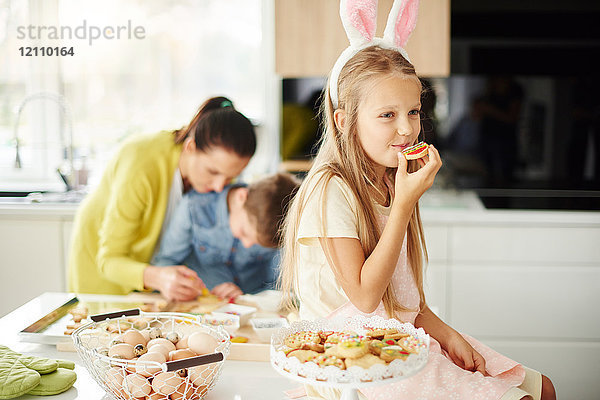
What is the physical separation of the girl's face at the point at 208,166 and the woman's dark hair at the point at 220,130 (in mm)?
18

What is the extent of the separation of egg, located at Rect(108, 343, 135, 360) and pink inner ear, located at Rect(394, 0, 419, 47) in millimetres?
696

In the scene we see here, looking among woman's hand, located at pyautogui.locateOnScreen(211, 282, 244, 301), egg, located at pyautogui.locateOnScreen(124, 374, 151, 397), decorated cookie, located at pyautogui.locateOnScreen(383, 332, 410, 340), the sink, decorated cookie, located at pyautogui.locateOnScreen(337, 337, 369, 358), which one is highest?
the sink

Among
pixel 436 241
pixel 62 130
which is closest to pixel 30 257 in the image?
pixel 62 130

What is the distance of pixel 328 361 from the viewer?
92cm

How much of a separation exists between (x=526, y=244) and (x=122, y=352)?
5.89 ft

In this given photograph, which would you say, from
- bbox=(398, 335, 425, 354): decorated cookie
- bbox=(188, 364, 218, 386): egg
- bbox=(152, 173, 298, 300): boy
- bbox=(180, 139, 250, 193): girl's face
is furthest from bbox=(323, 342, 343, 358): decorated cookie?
bbox=(180, 139, 250, 193): girl's face

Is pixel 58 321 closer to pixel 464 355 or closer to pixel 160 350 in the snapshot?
pixel 160 350

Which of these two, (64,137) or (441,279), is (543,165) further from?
(64,137)

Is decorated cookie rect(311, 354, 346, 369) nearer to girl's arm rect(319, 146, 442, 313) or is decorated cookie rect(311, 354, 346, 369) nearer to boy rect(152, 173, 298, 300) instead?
girl's arm rect(319, 146, 442, 313)

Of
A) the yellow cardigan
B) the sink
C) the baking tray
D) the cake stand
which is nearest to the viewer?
the cake stand

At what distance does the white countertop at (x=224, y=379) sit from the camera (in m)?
1.20

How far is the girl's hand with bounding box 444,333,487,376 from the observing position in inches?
48.4

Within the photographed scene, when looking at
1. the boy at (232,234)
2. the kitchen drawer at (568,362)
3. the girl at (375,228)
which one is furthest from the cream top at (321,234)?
the kitchen drawer at (568,362)

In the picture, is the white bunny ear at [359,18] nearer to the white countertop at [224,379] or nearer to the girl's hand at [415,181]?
the girl's hand at [415,181]
